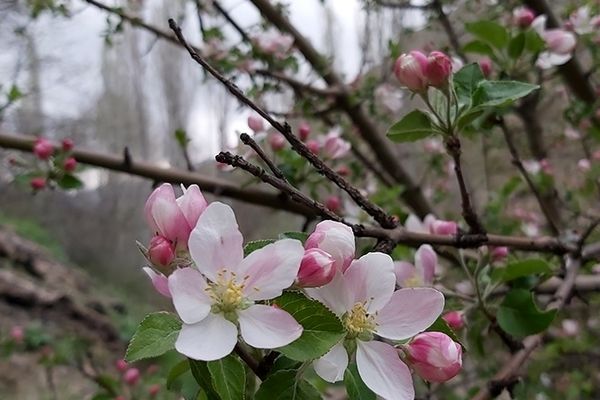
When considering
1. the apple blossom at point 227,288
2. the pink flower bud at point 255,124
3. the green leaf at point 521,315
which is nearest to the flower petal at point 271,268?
the apple blossom at point 227,288

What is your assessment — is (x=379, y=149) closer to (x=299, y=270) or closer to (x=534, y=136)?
(x=534, y=136)

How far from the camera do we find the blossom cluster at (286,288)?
0.43 meters

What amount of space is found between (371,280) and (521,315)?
0.34 meters

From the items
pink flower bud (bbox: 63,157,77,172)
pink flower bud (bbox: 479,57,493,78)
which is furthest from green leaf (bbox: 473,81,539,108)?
pink flower bud (bbox: 63,157,77,172)

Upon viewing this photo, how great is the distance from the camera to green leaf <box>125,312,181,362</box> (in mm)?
416

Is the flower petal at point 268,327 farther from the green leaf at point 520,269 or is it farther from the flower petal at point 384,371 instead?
the green leaf at point 520,269

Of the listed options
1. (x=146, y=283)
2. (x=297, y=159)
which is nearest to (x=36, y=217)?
(x=146, y=283)

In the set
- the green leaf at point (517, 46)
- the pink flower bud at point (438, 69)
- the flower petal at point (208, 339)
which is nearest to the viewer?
the flower petal at point (208, 339)

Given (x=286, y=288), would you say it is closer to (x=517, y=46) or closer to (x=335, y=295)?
(x=335, y=295)

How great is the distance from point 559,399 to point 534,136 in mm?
1428

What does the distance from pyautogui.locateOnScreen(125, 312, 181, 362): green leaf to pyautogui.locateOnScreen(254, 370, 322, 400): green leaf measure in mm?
→ 69

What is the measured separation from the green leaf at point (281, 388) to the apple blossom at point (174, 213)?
121 millimetres

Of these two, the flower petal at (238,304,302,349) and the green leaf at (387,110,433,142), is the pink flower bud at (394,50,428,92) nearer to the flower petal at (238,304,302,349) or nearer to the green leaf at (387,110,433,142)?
the green leaf at (387,110,433,142)

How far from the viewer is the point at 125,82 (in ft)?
41.9
